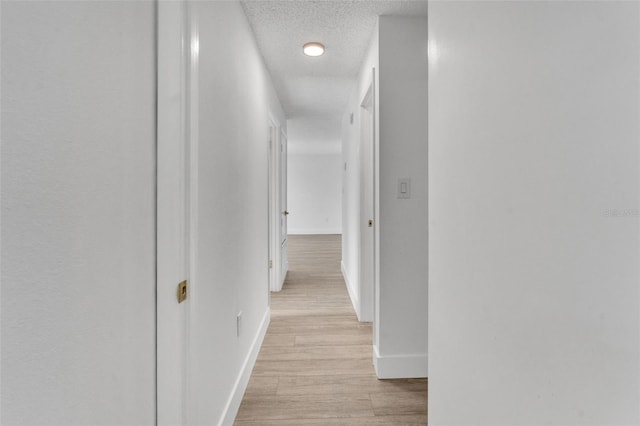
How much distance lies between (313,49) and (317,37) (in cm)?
16

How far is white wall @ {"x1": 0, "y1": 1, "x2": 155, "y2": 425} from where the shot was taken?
53cm

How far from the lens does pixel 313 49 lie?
251 cm

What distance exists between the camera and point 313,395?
6.22ft

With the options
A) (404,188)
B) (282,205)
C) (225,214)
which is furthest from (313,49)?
(282,205)

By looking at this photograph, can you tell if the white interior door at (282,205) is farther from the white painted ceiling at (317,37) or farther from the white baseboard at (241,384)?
the white baseboard at (241,384)

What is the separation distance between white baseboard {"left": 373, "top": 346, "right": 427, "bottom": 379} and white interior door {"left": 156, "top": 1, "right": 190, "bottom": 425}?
139 cm

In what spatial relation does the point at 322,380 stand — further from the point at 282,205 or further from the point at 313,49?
the point at 282,205

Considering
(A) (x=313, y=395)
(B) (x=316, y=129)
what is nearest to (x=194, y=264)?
(A) (x=313, y=395)

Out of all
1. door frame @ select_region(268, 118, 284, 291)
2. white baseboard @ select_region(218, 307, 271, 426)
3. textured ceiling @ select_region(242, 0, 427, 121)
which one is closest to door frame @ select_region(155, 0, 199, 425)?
white baseboard @ select_region(218, 307, 271, 426)

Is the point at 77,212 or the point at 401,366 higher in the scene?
the point at 77,212

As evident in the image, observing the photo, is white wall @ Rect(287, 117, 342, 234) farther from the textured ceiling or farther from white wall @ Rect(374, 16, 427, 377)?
white wall @ Rect(374, 16, 427, 377)
